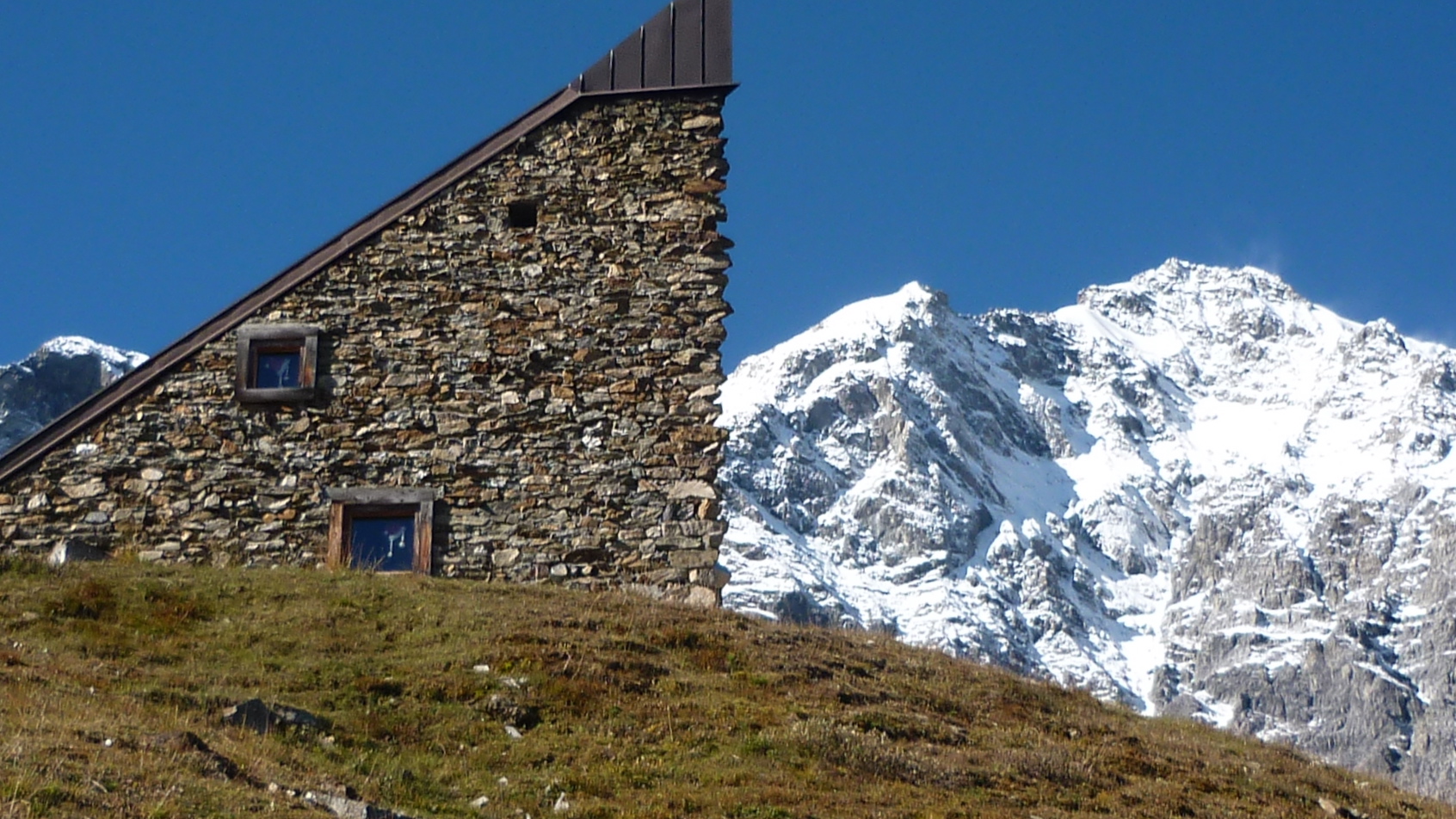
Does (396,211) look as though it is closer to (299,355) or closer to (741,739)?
(299,355)

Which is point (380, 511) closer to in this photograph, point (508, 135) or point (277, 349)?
point (277, 349)

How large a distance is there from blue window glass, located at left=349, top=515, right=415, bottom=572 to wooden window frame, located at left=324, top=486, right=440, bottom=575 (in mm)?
71

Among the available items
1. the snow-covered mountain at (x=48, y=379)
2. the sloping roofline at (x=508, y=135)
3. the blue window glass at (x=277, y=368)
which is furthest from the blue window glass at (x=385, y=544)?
the snow-covered mountain at (x=48, y=379)

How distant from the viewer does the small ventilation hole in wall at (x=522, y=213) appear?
2238 centimetres

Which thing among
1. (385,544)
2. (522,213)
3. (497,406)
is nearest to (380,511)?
(385,544)

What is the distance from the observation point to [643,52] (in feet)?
75.7

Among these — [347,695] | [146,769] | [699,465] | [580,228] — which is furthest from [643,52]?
[146,769]

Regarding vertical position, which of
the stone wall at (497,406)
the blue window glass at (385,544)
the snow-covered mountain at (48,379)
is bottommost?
the blue window glass at (385,544)

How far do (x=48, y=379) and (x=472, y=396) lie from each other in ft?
334

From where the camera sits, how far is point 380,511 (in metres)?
21.1

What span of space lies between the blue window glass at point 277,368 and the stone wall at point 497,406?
34 cm

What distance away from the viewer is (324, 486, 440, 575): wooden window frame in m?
20.8

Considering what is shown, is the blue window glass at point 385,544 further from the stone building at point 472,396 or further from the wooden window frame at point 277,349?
the wooden window frame at point 277,349

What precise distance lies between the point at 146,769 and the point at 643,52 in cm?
1432
